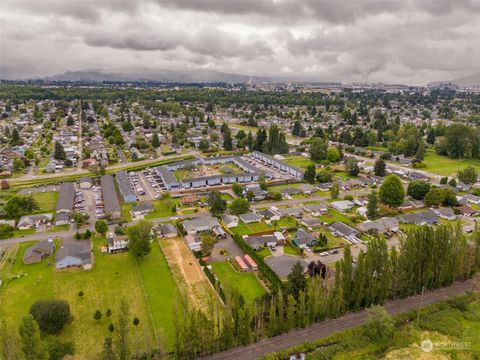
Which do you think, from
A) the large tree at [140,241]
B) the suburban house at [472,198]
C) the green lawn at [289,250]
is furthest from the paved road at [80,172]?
the suburban house at [472,198]

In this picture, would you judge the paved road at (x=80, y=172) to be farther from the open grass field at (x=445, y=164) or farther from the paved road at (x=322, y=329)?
the open grass field at (x=445, y=164)

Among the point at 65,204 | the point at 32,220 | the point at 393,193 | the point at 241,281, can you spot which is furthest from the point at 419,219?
the point at 32,220

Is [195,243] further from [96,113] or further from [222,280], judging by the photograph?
[96,113]

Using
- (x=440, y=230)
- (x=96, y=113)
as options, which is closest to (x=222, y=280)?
(x=440, y=230)

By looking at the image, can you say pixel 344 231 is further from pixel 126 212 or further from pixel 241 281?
pixel 126 212

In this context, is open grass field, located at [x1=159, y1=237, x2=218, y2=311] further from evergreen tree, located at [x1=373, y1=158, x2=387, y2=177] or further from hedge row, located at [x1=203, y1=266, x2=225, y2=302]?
evergreen tree, located at [x1=373, y1=158, x2=387, y2=177]

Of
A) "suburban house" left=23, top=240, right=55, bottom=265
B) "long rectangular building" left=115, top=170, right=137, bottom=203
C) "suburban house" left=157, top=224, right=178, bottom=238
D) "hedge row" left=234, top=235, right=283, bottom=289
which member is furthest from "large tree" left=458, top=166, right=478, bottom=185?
"suburban house" left=23, top=240, right=55, bottom=265

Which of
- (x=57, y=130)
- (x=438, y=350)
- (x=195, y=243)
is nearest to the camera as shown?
(x=438, y=350)

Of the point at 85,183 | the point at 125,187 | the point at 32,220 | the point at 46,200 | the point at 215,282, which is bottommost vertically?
the point at 215,282
